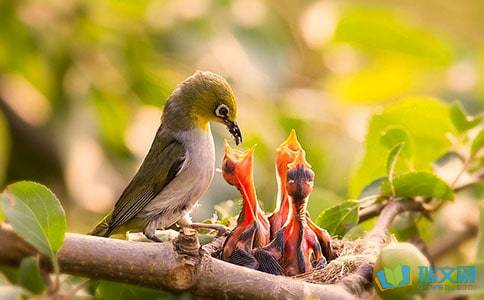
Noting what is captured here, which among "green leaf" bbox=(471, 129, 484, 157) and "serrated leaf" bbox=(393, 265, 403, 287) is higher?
"green leaf" bbox=(471, 129, 484, 157)

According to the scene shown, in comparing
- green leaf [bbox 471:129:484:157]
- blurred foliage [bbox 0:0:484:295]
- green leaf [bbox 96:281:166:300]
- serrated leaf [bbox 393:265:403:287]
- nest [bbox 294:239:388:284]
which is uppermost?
blurred foliage [bbox 0:0:484:295]

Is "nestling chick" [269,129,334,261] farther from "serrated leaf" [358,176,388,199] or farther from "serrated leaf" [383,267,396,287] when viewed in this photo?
"serrated leaf" [383,267,396,287]

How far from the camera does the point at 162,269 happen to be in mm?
1766

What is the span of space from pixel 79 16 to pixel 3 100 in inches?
24.6

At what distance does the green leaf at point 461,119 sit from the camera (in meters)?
2.55

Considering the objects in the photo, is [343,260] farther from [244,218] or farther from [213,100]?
[213,100]

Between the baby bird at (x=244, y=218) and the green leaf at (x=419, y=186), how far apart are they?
0.33 m

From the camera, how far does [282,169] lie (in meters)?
2.47

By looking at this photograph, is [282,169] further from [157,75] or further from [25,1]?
[25,1]

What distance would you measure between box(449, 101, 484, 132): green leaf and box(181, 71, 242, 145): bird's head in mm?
580

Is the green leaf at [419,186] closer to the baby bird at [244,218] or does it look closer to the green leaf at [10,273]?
the baby bird at [244,218]

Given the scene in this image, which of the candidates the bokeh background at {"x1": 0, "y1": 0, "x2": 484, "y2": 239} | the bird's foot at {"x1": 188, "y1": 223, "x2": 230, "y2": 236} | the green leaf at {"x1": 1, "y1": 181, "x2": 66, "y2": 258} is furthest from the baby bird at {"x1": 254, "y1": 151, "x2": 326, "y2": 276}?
the bokeh background at {"x1": 0, "y1": 0, "x2": 484, "y2": 239}

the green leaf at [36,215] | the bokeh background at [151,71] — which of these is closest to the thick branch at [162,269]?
the green leaf at [36,215]

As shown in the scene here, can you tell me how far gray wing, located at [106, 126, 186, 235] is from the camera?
8.59 feet
